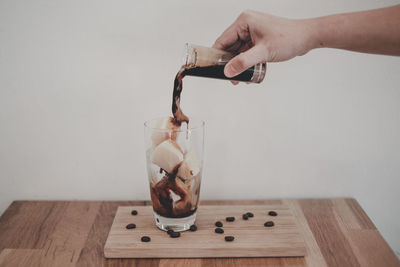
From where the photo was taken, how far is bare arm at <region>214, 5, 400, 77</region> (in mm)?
835

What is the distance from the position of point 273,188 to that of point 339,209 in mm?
211

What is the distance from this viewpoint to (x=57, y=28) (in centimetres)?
108

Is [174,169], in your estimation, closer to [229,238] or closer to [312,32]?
[229,238]

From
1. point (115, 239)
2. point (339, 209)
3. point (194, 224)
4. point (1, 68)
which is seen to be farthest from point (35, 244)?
point (339, 209)

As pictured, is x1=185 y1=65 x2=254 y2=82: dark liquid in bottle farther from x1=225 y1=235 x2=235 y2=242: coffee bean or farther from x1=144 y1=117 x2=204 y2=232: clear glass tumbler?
x1=225 y1=235 x2=235 y2=242: coffee bean

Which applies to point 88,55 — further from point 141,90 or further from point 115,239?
point 115,239

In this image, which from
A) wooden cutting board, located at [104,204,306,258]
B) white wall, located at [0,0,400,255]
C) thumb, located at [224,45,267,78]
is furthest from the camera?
white wall, located at [0,0,400,255]

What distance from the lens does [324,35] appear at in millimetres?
873

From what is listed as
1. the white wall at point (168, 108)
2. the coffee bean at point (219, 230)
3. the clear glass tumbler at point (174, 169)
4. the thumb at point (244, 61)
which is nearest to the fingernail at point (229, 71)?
the thumb at point (244, 61)

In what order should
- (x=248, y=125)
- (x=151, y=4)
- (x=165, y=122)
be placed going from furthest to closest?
1. (x=248, y=125)
2. (x=151, y=4)
3. (x=165, y=122)

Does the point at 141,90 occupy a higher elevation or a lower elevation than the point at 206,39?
lower

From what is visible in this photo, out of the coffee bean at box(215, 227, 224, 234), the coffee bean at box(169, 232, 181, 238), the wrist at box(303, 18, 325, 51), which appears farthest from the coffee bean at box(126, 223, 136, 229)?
the wrist at box(303, 18, 325, 51)

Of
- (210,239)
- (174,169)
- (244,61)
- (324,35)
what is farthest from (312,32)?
(210,239)

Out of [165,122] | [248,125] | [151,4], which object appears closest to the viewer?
[165,122]
